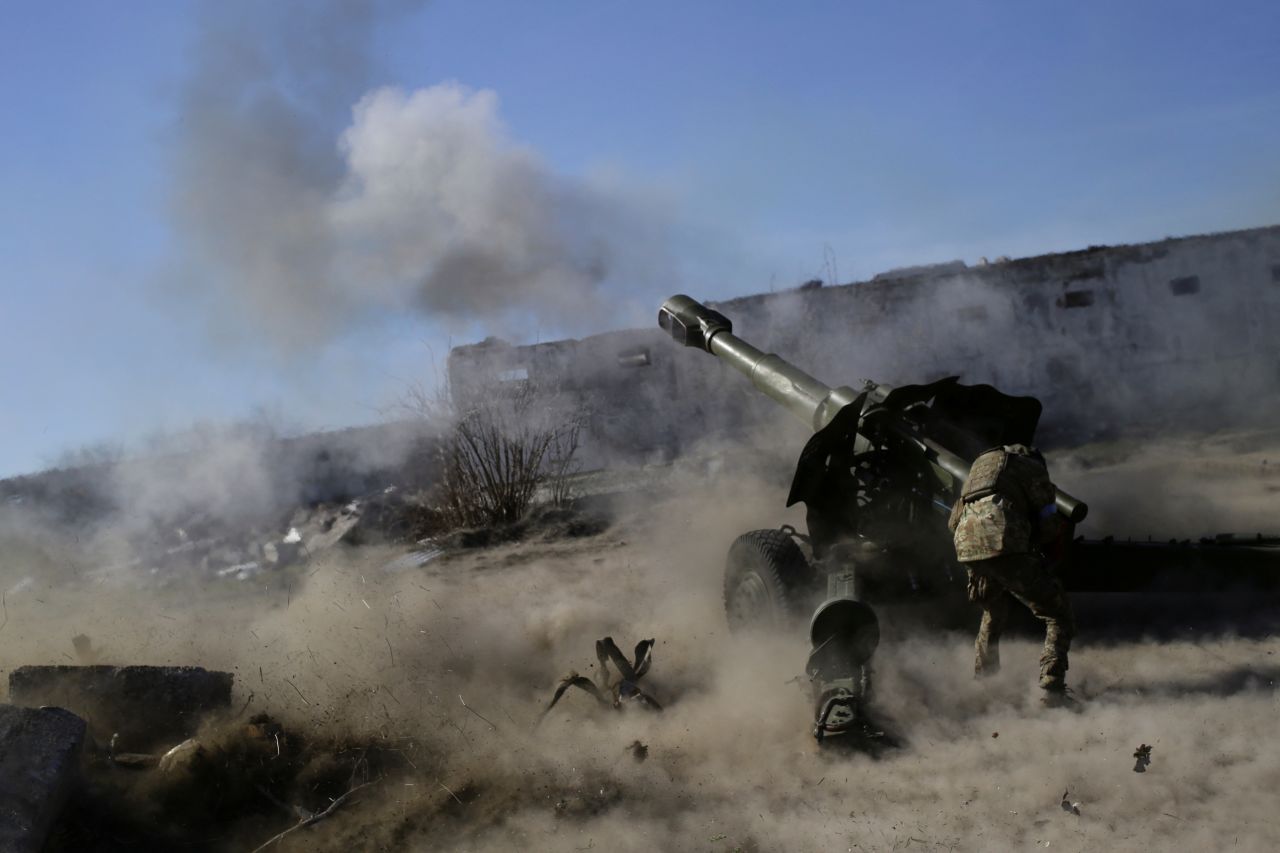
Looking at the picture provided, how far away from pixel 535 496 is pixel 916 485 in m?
7.98

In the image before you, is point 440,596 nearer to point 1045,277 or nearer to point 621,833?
point 621,833

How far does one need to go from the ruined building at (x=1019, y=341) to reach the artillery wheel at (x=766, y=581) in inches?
424

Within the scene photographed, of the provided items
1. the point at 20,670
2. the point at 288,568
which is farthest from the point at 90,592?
the point at 20,670

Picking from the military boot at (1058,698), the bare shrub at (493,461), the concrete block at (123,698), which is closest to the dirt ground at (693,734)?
the military boot at (1058,698)

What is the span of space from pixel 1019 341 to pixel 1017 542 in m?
13.9

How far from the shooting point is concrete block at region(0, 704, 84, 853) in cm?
519

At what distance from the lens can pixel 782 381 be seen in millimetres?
8312

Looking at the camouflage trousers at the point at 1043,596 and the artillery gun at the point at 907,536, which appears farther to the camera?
the artillery gun at the point at 907,536

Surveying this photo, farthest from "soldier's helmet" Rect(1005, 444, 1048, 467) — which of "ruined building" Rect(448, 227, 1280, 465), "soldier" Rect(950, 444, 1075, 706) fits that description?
"ruined building" Rect(448, 227, 1280, 465)

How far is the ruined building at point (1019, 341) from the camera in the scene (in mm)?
18438

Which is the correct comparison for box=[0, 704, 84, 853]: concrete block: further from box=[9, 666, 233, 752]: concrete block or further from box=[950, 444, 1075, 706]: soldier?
box=[950, 444, 1075, 706]: soldier

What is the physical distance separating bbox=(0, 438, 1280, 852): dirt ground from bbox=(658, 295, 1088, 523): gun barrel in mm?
1116

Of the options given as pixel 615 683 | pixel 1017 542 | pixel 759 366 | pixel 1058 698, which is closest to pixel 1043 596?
pixel 1017 542

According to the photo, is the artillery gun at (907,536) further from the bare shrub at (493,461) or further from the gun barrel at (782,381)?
the bare shrub at (493,461)
